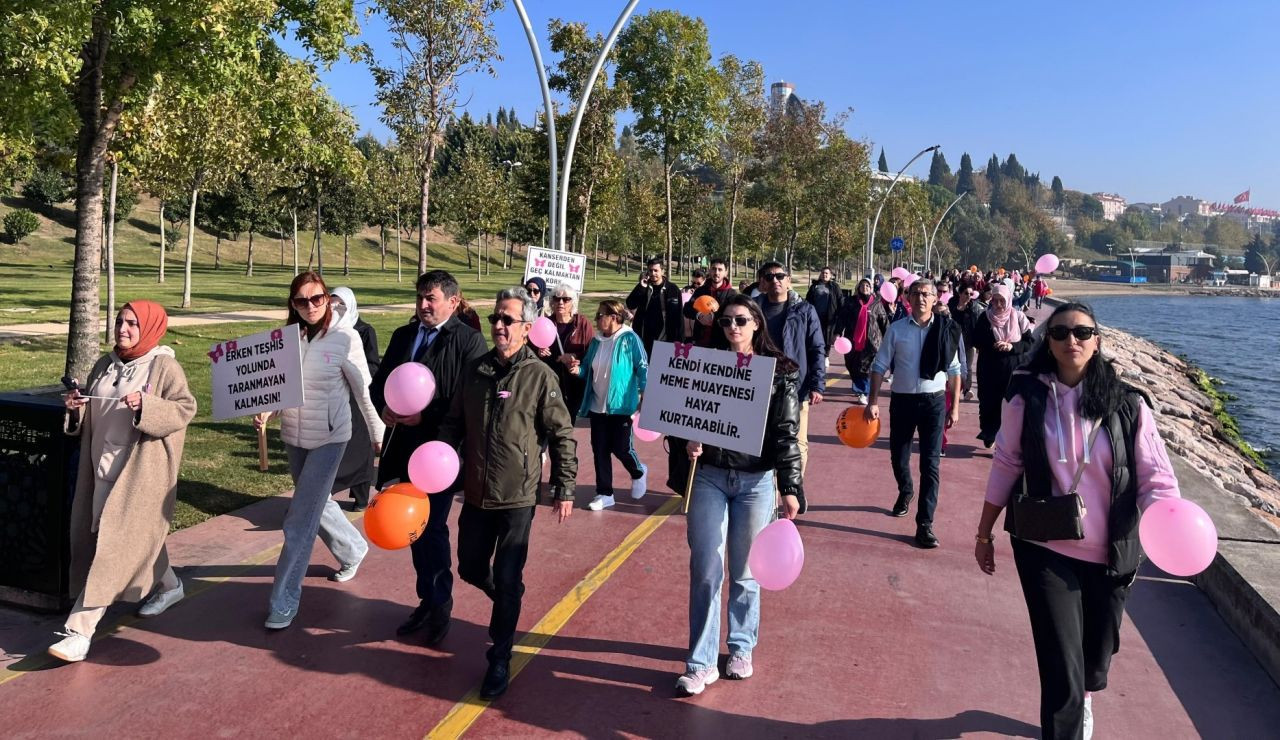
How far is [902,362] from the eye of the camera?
7000mm

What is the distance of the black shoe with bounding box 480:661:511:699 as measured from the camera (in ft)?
14.0

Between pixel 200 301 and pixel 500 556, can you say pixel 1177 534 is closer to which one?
pixel 500 556

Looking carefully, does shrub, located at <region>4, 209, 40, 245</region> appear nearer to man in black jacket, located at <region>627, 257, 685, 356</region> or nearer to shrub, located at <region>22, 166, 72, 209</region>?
shrub, located at <region>22, 166, 72, 209</region>

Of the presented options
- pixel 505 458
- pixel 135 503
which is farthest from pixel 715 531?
pixel 135 503

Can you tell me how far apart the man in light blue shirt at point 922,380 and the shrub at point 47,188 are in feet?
184

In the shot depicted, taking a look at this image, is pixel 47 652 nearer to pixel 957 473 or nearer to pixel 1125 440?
pixel 1125 440

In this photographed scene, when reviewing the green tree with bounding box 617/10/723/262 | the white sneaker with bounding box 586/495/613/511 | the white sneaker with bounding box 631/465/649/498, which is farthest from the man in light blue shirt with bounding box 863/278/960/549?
the green tree with bounding box 617/10/723/262

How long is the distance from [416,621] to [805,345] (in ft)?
12.3

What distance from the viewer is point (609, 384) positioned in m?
7.38

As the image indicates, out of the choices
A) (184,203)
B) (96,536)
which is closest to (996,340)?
(96,536)

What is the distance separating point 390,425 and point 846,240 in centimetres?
5355

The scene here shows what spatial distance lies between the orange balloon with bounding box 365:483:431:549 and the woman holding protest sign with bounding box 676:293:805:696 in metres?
1.28

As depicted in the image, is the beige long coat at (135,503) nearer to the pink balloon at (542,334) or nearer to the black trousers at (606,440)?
the pink balloon at (542,334)

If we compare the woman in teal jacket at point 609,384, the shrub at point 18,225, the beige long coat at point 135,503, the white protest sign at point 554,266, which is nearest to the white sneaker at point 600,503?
the woman in teal jacket at point 609,384
